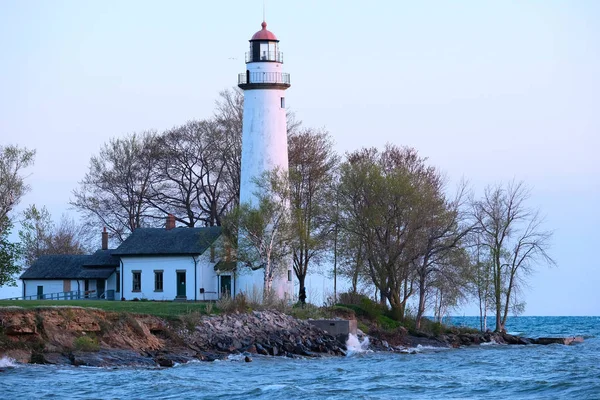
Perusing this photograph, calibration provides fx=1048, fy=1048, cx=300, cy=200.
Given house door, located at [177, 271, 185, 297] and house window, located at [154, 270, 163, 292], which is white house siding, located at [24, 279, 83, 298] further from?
house door, located at [177, 271, 185, 297]

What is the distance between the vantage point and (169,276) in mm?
51656

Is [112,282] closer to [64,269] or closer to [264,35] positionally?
[64,269]

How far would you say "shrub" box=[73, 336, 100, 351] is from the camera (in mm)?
32219

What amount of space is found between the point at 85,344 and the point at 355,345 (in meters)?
13.4

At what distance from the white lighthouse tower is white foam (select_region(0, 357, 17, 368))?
18.0 metres

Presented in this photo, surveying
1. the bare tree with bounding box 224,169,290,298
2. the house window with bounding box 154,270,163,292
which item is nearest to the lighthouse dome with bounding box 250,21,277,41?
the bare tree with bounding box 224,169,290,298

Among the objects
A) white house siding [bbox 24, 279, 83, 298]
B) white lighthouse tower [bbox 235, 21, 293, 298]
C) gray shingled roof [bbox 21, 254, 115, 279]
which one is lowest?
white house siding [bbox 24, 279, 83, 298]

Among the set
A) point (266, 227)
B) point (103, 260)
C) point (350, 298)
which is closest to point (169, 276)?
point (103, 260)

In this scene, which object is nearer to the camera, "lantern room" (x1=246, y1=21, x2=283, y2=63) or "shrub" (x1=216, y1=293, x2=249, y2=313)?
"shrub" (x1=216, y1=293, x2=249, y2=313)

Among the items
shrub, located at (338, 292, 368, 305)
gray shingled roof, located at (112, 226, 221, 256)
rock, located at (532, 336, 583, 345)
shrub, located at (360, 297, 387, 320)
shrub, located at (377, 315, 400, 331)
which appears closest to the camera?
shrub, located at (377, 315, 400, 331)

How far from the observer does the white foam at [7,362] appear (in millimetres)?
29900

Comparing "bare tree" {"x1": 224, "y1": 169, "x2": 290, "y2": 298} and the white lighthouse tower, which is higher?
the white lighthouse tower

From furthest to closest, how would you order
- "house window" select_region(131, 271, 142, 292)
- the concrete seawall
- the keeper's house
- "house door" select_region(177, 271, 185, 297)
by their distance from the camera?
"house window" select_region(131, 271, 142, 292)
"house door" select_region(177, 271, 185, 297)
the keeper's house
the concrete seawall

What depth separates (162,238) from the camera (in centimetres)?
5278
